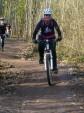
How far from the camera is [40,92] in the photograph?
1096 centimetres

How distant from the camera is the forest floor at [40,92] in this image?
30.0 feet

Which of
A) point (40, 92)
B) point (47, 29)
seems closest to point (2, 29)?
point (47, 29)

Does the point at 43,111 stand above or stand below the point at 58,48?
above

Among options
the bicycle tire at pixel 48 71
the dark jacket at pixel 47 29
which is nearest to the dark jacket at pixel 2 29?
the dark jacket at pixel 47 29

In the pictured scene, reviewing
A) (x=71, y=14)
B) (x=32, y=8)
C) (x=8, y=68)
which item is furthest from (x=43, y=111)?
(x=32, y=8)

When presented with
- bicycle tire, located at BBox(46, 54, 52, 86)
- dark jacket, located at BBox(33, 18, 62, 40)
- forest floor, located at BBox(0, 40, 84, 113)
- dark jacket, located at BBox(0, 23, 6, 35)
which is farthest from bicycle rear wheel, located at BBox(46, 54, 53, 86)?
dark jacket, located at BBox(0, 23, 6, 35)

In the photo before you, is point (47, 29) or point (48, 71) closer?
point (48, 71)

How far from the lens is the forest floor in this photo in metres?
9.14

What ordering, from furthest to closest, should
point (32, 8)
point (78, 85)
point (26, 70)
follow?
1. point (32, 8)
2. point (26, 70)
3. point (78, 85)

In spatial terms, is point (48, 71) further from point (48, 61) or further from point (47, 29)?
point (47, 29)

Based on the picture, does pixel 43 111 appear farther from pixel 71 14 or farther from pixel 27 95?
pixel 71 14

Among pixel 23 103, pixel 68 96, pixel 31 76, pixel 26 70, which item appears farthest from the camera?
pixel 26 70

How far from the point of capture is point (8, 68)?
16656 millimetres

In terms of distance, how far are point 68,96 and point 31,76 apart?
375 cm
